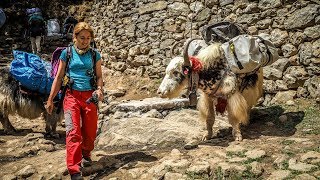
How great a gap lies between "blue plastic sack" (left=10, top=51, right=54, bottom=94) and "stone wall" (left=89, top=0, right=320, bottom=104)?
3019 mm

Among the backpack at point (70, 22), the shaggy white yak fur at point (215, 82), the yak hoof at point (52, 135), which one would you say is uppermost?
the backpack at point (70, 22)

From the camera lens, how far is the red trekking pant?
307 centimetres

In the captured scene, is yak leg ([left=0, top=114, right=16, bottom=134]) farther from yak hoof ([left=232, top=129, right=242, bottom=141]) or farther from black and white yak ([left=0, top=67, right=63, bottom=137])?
yak hoof ([left=232, top=129, right=242, bottom=141])

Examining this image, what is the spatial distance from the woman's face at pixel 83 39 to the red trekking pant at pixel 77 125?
1.54 feet

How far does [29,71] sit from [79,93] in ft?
7.19

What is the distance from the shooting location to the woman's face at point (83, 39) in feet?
10.4

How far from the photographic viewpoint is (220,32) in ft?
14.6

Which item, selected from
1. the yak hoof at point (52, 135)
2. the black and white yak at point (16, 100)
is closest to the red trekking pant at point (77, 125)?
the yak hoof at point (52, 135)

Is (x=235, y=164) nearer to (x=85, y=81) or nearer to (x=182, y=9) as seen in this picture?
(x=85, y=81)

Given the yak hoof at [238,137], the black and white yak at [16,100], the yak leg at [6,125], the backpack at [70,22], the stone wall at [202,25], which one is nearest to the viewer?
the yak hoof at [238,137]

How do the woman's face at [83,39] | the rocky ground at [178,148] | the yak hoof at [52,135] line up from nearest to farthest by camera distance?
the rocky ground at [178,148] → the woman's face at [83,39] → the yak hoof at [52,135]

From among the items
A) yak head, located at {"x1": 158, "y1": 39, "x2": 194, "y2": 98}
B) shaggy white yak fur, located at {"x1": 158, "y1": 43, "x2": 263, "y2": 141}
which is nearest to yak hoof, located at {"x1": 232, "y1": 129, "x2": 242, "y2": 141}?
shaggy white yak fur, located at {"x1": 158, "y1": 43, "x2": 263, "y2": 141}

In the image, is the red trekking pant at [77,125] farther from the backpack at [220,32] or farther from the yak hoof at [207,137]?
the backpack at [220,32]

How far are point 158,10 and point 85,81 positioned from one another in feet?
14.9
